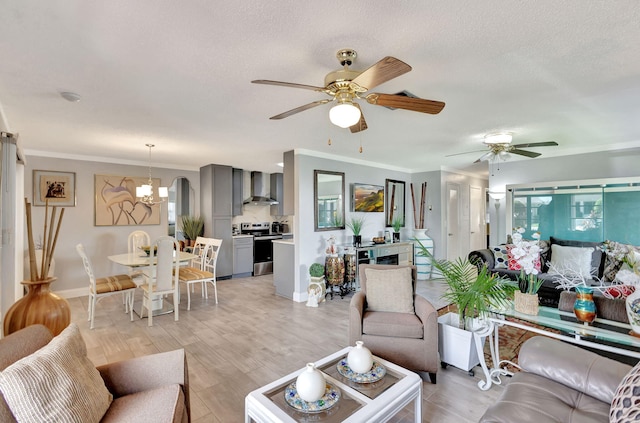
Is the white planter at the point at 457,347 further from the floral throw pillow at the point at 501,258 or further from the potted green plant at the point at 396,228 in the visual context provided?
the potted green plant at the point at 396,228

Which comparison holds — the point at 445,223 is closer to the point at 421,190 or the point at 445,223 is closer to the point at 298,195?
the point at 421,190

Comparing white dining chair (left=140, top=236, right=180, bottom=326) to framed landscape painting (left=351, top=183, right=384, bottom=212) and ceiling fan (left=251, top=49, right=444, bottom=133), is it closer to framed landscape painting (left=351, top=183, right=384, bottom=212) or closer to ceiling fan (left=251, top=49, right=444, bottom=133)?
ceiling fan (left=251, top=49, right=444, bottom=133)

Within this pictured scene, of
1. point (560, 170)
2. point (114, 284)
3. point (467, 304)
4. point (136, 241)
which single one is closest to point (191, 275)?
point (114, 284)

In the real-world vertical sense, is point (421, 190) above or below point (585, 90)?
below

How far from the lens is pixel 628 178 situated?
4176mm

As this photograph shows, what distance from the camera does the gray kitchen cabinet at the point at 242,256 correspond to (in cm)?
632

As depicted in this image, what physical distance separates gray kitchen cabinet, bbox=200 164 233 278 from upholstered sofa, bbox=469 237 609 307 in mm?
4685

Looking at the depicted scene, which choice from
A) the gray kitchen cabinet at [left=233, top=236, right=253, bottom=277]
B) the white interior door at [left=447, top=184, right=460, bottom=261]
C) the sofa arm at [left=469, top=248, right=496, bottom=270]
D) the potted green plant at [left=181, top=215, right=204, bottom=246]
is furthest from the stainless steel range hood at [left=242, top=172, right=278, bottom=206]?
the sofa arm at [left=469, top=248, right=496, bottom=270]

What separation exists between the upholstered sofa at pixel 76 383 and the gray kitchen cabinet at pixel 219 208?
4.64m

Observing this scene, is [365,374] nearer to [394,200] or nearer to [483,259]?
[483,259]

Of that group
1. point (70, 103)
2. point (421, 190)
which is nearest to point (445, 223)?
point (421, 190)

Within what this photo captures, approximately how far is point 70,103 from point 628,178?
22.6 feet

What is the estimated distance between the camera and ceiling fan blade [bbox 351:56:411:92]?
152cm

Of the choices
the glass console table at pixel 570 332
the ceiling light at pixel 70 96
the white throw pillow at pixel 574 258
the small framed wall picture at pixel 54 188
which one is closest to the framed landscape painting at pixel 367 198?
the white throw pillow at pixel 574 258
